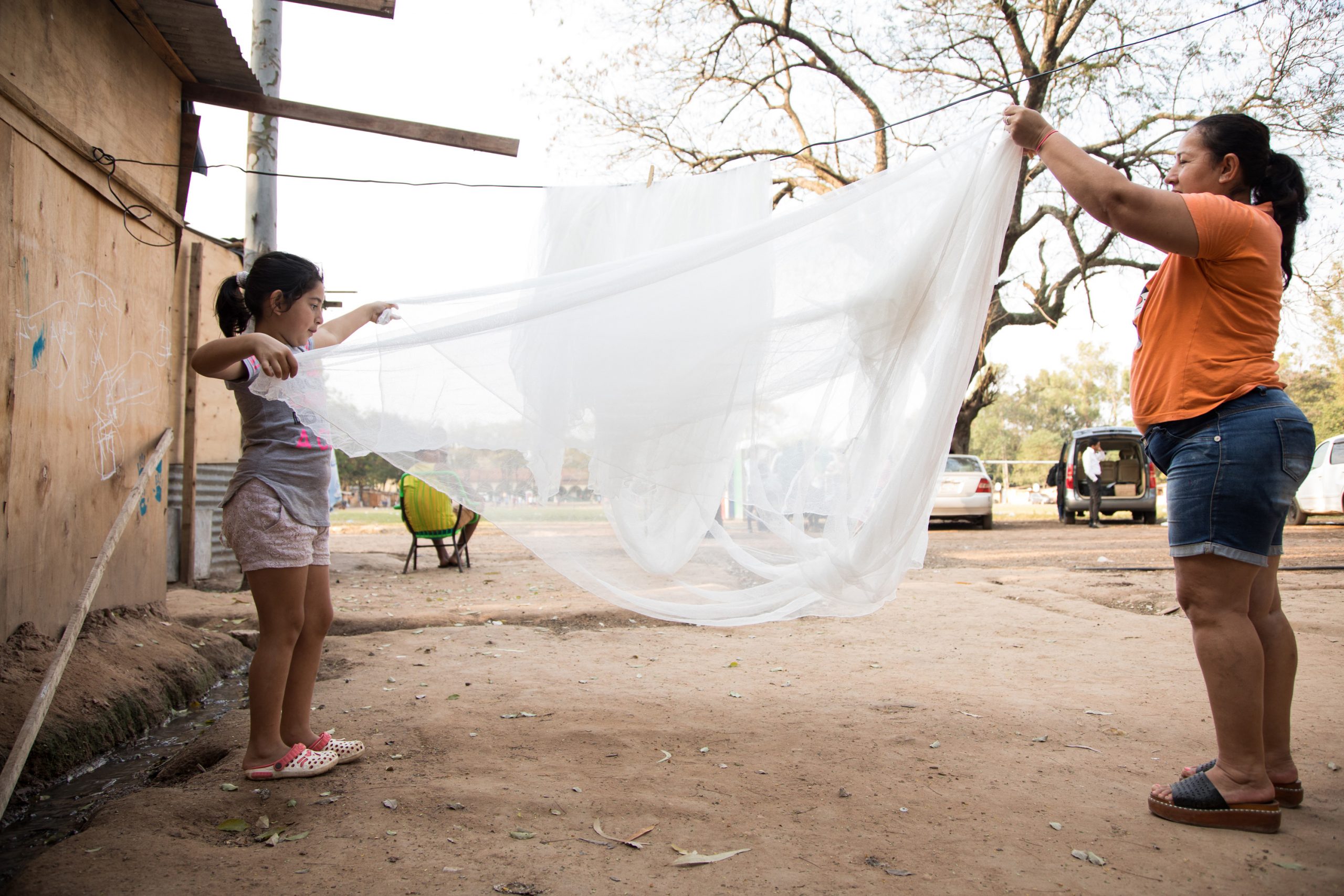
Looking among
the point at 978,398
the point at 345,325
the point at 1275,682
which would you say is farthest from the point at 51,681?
the point at 978,398

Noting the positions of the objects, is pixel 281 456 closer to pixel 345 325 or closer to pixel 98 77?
pixel 345 325

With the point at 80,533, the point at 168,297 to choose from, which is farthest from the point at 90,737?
the point at 168,297

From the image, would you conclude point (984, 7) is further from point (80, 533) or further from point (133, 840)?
point (133, 840)

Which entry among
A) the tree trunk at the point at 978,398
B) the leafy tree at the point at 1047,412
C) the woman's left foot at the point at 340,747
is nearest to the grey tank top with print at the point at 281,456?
the woman's left foot at the point at 340,747

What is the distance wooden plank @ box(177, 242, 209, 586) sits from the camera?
588 centimetres

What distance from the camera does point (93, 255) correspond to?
3725 millimetres

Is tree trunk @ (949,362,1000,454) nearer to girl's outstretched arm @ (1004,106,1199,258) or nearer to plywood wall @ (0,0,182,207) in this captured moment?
plywood wall @ (0,0,182,207)

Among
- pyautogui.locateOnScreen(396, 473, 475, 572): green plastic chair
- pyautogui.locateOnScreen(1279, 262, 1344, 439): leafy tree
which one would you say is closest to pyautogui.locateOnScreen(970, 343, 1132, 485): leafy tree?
pyautogui.locateOnScreen(1279, 262, 1344, 439): leafy tree

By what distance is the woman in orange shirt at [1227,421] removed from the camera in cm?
202

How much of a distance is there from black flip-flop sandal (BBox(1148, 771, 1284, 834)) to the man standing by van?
42.6 ft

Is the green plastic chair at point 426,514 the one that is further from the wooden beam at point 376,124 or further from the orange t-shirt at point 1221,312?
the orange t-shirt at point 1221,312

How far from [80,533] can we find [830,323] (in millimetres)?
3284

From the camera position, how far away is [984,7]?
15.0m

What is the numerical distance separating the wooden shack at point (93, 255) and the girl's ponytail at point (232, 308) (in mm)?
952
